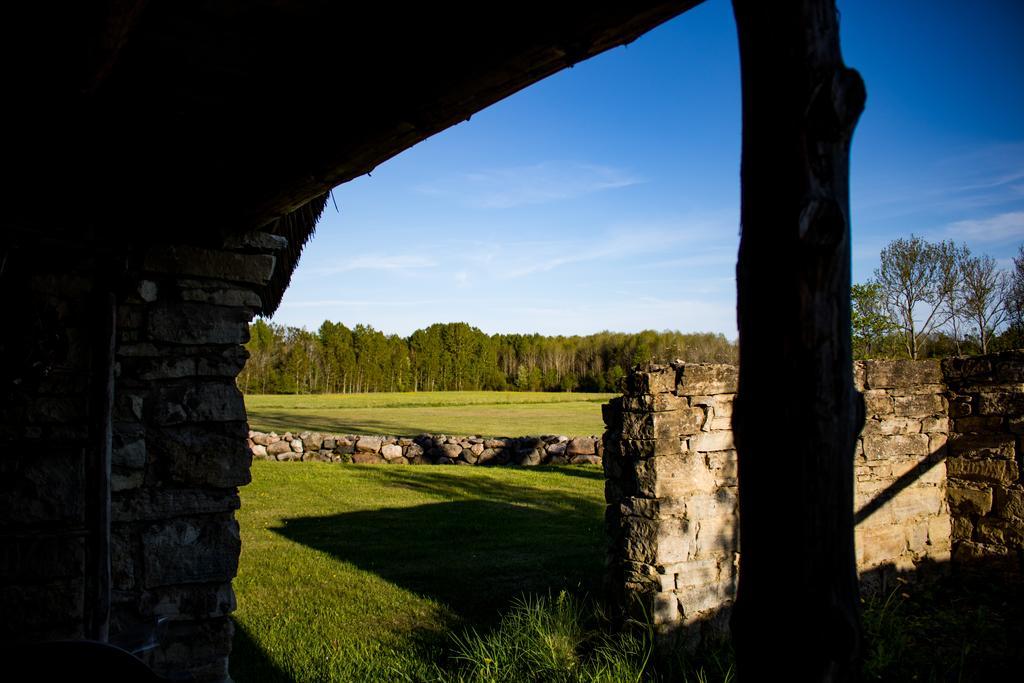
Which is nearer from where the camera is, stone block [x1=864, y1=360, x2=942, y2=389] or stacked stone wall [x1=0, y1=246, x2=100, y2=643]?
stacked stone wall [x1=0, y1=246, x2=100, y2=643]

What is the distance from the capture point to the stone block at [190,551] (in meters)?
3.67

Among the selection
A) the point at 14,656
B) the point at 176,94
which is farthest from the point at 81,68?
the point at 14,656

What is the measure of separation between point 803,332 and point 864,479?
18.8 feet

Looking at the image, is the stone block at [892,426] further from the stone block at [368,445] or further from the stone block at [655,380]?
the stone block at [368,445]

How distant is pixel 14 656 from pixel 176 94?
6.97 feet

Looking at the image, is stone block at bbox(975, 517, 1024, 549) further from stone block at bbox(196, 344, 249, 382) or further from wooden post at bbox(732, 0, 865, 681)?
stone block at bbox(196, 344, 249, 382)

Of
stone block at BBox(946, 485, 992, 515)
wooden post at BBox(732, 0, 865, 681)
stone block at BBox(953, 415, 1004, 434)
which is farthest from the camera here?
stone block at BBox(946, 485, 992, 515)

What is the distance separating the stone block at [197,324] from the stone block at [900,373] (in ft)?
18.0

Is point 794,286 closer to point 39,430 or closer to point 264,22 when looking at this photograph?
point 264,22

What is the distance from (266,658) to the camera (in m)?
5.05

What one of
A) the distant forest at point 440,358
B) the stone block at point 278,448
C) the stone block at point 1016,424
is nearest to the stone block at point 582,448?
the stone block at point 278,448

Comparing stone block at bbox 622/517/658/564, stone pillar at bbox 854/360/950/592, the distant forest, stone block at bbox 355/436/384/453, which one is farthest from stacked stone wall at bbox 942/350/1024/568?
the distant forest

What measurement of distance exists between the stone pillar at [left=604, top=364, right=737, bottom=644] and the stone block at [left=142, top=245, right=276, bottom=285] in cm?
291

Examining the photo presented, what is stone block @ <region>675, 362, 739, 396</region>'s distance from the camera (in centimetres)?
534
